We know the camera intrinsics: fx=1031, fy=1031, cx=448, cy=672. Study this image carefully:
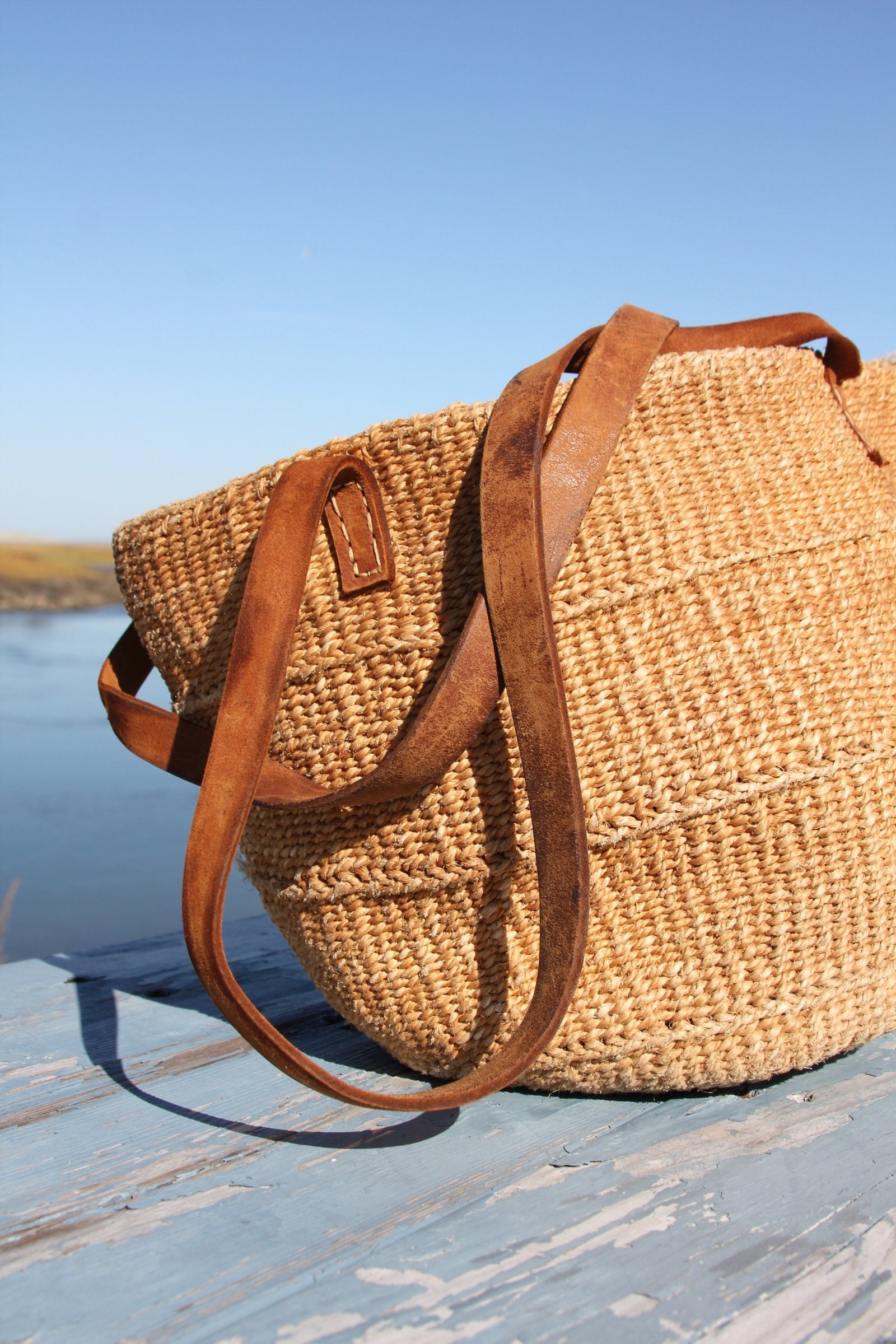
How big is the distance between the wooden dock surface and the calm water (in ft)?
3.43

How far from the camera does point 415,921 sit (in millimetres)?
901

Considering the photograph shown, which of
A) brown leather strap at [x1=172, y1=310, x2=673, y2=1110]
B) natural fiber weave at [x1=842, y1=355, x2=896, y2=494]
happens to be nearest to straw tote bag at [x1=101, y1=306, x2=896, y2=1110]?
brown leather strap at [x1=172, y1=310, x2=673, y2=1110]

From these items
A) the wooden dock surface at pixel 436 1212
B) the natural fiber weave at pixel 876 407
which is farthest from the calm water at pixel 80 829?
the natural fiber weave at pixel 876 407

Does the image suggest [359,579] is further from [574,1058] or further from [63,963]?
[63,963]

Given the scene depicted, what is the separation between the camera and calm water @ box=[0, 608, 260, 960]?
3.47 metres

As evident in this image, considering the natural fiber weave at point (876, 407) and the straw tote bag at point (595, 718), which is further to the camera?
the natural fiber weave at point (876, 407)

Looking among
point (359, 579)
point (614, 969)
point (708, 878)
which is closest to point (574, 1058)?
point (614, 969)

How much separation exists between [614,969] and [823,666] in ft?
1.01

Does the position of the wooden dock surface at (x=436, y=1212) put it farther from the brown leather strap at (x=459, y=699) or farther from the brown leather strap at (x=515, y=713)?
the brown leather strap at (x=459, y=699)

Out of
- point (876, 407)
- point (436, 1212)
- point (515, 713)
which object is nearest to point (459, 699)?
point (515, 713)

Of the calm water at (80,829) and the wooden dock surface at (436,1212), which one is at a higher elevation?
the wooden dock surface at (436,1212)

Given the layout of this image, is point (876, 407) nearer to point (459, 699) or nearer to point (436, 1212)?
point (459, 699)

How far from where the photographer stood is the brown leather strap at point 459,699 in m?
0.78

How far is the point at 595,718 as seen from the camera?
83 centimetres
